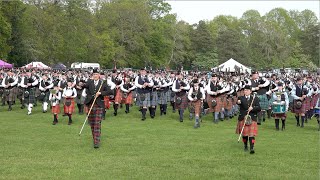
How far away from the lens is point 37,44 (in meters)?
42.5

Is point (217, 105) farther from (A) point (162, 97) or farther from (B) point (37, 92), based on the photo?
(B) point (37, 92)

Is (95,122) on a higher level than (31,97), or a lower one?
lower

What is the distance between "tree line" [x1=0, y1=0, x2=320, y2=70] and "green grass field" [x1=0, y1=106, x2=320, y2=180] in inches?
930

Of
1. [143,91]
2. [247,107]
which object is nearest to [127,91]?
[143,91]

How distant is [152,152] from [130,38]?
44.2m

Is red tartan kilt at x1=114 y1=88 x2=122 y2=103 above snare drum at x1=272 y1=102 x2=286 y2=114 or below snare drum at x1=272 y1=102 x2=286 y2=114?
above

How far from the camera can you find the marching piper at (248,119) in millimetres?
9641

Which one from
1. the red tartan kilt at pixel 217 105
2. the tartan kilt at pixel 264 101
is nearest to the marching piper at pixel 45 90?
the red tartan kilt at pixel 217 105

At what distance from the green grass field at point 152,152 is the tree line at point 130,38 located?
77.5 ft

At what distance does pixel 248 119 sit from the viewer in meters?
9.70

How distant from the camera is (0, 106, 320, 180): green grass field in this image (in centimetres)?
774

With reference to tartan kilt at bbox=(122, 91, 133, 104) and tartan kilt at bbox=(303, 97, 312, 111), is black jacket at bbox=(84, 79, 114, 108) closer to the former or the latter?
tartan kilt at bbox=(122, 91, 133, 104)

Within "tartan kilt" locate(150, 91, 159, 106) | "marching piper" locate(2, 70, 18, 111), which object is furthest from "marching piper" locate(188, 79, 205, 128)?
"marching piper" locate(2, 70, 18, 111)

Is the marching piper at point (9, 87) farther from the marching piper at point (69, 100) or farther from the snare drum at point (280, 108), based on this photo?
the snare drum at point (280, 108)
